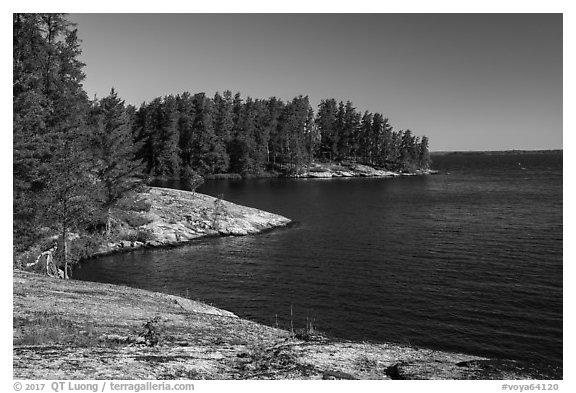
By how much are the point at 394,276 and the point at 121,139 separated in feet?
107

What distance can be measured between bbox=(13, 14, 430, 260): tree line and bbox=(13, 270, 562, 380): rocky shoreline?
15.2 metres

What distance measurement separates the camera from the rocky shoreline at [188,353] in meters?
8.52

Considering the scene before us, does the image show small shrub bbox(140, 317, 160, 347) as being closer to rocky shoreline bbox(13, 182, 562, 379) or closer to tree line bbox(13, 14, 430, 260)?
rocky shoreline bbox(13, 182, 562, 379)

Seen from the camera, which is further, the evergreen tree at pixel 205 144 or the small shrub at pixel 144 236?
the evergreen tree at pixel 205 144

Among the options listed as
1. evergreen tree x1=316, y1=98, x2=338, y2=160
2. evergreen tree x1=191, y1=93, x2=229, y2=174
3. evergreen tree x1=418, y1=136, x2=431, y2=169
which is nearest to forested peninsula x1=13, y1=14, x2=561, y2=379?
evergreen tree x1=191, y1=93, x2=229, y2=174

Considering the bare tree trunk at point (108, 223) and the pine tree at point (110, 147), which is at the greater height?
the pine tree at point (110, 147)

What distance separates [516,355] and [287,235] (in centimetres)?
3322

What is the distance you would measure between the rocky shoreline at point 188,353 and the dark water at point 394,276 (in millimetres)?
13049

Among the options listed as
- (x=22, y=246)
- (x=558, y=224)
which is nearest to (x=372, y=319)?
(x=22, y=246)

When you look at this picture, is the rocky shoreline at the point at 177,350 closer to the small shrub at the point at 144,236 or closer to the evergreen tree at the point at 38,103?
the evergreen tree at the point at 38,103

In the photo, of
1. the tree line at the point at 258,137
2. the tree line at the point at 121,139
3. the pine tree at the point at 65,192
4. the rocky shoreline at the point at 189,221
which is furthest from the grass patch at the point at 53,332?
the tree line at the point at 258,137

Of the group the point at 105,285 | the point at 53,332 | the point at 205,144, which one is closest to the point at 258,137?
the point at 205,144

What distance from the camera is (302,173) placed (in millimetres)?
143750

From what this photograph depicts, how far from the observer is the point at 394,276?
1394 inches
